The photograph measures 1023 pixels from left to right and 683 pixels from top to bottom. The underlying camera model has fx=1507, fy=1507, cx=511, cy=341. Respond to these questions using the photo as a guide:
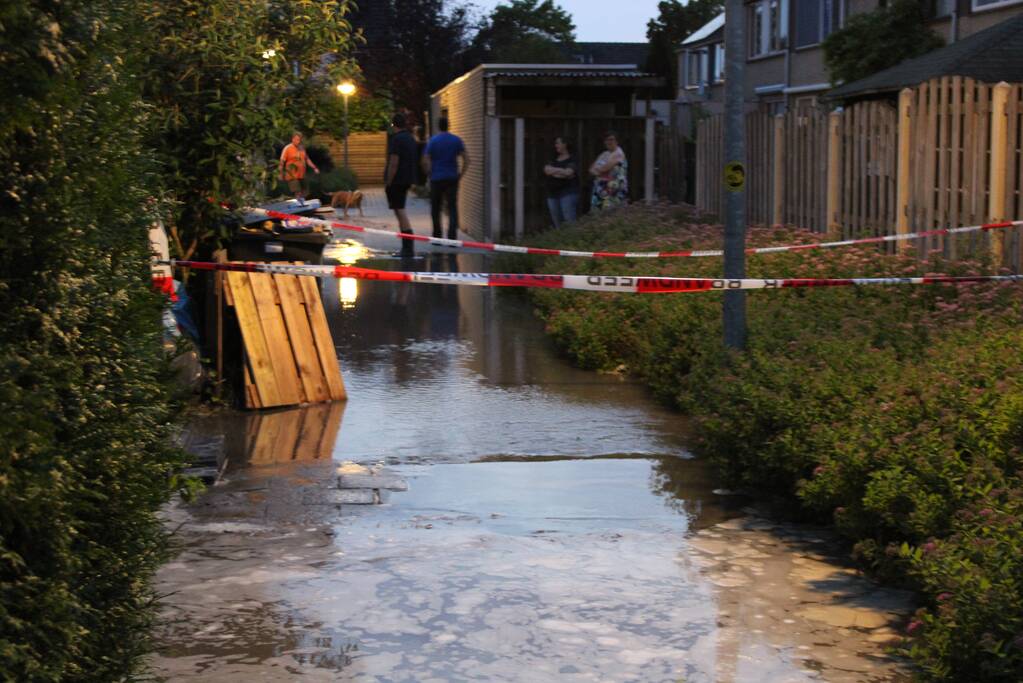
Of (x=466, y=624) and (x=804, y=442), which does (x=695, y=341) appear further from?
(x=466, y=624)

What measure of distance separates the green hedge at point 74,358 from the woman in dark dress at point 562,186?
1717 centimetres

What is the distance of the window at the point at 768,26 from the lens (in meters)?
36.6

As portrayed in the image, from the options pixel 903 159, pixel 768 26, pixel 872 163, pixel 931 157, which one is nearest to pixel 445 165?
pixel 872 163

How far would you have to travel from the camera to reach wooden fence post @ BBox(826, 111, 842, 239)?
1439cm

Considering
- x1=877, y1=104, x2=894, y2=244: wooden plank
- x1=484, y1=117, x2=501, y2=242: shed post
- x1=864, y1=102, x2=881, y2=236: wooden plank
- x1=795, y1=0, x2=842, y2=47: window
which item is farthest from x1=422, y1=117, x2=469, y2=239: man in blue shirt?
x1=795, y1=0, x2=842, y2=47: window

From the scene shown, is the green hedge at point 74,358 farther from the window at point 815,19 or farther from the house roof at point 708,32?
the house roof at point 708,32

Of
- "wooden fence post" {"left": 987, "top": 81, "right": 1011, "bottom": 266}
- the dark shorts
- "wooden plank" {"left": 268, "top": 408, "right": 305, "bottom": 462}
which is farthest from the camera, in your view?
the dark shorts

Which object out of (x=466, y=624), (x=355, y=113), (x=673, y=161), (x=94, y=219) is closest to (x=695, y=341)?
(x=466, y=624)

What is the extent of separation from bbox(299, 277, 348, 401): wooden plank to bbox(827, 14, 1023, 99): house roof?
9.66 meters

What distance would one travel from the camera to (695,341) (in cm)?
949

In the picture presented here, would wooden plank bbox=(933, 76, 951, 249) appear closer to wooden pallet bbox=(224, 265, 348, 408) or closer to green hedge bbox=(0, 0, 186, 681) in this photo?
wooden pallet bbox=(224, 265, 348, 408)

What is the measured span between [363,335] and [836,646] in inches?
338

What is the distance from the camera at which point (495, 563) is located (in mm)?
6277

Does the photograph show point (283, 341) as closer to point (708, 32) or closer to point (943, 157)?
point (943, 157)
